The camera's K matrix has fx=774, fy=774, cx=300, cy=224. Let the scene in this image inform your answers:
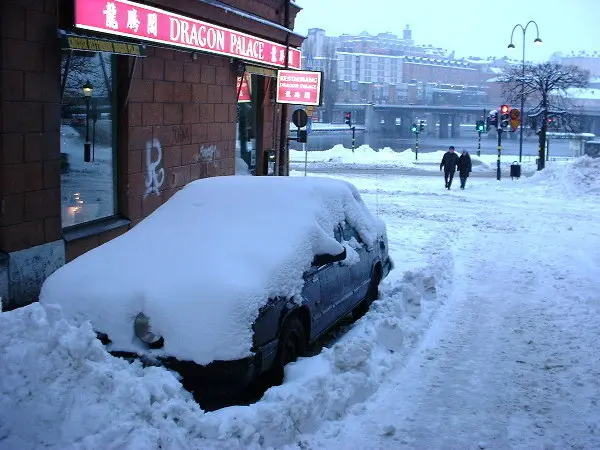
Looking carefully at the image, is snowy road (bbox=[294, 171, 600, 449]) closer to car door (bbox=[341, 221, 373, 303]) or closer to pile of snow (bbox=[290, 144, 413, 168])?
car door (bbox=[341, 221, 373, 303])

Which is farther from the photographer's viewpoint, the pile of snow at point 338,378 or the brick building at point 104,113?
the brick building at point 104,113

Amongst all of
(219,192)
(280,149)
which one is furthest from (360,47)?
(219,192)

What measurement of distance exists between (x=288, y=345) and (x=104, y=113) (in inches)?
268

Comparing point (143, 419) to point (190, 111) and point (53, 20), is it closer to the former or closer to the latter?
point (53, 20)

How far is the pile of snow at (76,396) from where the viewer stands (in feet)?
14.1

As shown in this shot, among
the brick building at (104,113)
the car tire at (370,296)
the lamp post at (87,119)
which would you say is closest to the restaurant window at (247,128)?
the brick building at (104,113)

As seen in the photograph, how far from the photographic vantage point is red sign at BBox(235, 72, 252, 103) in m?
17.4

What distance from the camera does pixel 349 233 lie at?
842cm

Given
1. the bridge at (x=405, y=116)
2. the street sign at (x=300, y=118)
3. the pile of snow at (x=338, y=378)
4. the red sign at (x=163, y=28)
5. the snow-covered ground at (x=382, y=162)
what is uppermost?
the bridge at (x=405, y=116)

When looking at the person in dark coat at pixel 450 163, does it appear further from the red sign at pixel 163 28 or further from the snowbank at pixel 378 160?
the red sign at pixel 163 28

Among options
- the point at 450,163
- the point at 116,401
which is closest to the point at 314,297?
the point at 116,401

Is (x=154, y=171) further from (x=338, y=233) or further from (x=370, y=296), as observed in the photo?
(x=338, y=233)

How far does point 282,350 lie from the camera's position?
6184 mm

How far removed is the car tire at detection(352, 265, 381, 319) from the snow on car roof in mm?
1469
